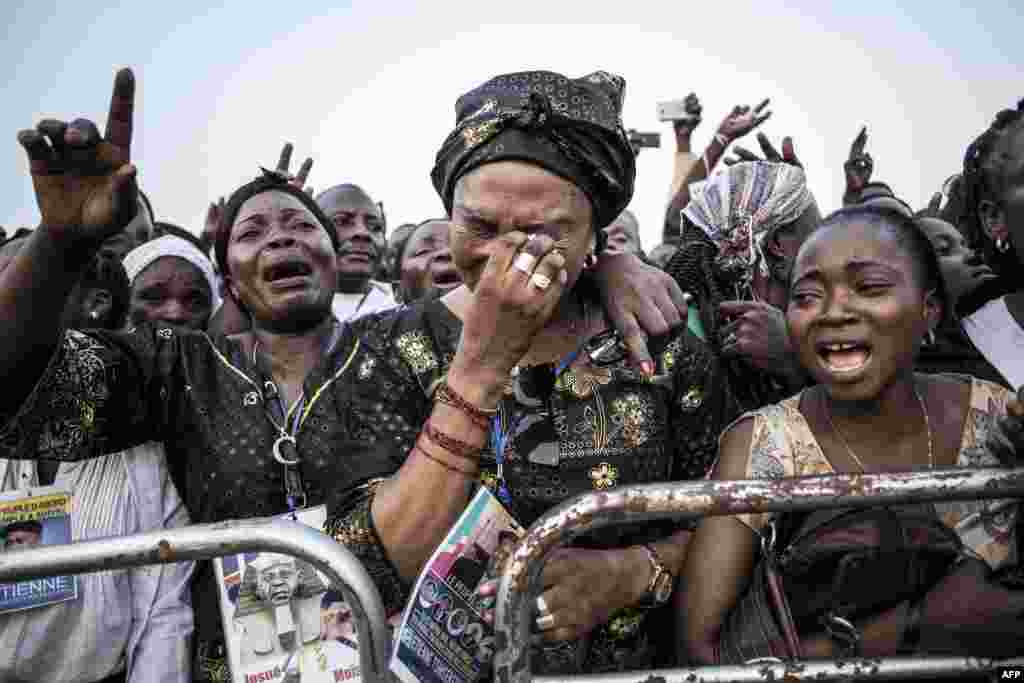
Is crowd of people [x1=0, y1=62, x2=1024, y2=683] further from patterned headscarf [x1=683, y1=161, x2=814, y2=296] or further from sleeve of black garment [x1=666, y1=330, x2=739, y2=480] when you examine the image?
patterned headscarf [x1=683, y1=161, x2=814, y2=296]

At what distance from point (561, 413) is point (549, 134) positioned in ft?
2.07

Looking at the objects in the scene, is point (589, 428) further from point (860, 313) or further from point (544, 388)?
point (860, 313)

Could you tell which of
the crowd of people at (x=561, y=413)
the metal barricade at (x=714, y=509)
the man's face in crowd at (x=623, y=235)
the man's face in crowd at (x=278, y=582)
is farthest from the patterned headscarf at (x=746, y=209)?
the man's face in crowd at (x=623, y=235)

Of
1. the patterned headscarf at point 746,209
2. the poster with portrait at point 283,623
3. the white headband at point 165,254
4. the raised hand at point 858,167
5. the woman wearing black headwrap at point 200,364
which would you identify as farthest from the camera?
the raised hand at point 858,167

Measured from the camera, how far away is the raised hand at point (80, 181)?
6.07 ft

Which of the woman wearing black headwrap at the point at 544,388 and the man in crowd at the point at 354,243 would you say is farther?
the man in crowd at the point at 354,243

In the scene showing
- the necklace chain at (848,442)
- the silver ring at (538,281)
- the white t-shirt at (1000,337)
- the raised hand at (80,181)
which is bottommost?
the necklace chain at (848,442)

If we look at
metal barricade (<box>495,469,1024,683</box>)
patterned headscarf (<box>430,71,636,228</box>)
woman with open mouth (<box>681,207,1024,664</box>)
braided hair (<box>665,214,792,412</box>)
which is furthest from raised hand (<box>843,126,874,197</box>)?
metal barricade (<box>495,469,1024,683</box>)

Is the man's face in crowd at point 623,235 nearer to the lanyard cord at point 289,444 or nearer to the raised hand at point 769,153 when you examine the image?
the raised hand at point 769,153

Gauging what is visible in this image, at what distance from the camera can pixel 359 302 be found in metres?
5.62

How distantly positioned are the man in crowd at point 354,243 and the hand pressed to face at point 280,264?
2.46 meters

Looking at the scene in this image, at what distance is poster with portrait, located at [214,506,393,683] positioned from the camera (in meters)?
2.02

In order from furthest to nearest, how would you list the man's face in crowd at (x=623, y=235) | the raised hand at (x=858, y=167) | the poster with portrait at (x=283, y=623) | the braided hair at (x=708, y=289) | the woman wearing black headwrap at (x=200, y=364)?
the man's face in crowd at (x=623, y=235) → the raised hand at (x=858, y=167) → the braided hair at (x=708, y=289) → the poster with portrait at (x=283, y=623) → the woman wearing black headwrap at (x=200, y=364)

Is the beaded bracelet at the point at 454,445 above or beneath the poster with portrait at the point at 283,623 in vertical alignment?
above
